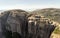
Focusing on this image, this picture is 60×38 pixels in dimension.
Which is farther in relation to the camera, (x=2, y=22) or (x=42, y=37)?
(x=2, y=22)

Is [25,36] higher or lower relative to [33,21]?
lower

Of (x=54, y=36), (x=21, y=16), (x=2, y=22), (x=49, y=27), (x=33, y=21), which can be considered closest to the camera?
(x=54, y=36)

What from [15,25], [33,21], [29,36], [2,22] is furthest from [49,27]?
[2,22]

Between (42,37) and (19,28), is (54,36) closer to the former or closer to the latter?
(42,37)

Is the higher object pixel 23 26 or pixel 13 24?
pixel 13 24

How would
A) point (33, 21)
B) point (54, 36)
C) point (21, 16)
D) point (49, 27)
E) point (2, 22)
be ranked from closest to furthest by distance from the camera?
point (54, 36) < point (49, 27) < point (33, 21) < point (21, 16) < point (2, 22)

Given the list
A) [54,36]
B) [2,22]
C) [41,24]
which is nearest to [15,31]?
[2,22]

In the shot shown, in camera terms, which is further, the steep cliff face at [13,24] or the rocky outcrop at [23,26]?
the steep cliff face at [13,24]

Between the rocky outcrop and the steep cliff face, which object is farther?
the steep cliff face

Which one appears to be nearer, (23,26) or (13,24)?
(23,26)
